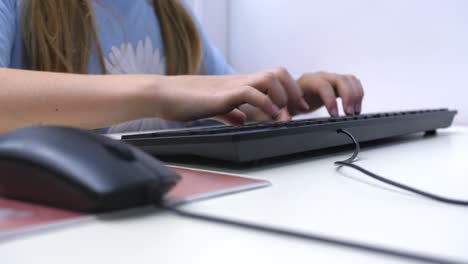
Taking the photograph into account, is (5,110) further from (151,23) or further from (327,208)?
(151,23)

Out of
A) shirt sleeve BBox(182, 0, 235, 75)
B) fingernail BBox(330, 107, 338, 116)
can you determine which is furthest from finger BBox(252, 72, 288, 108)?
shirt sleeve BBox(182, 0, 235, 75)

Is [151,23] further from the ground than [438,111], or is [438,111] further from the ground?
[151,23]

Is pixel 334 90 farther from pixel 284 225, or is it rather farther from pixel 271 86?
pixel 284 225

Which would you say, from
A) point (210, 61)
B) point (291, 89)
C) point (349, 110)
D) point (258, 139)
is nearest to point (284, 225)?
point (258, 139)

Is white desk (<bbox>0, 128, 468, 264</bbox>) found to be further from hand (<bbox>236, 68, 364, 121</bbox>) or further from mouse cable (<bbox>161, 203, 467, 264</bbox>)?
hand (<bbox>236, 68, 364, 121</bbox>)

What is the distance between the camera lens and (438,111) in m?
0.66

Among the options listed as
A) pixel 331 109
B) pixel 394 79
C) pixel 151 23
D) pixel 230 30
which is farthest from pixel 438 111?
pixel 230 30

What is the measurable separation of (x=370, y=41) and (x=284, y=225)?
1.00 meters

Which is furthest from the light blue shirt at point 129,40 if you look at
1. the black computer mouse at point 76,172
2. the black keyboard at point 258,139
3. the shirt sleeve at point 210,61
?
the black computer mouse at point 76,172

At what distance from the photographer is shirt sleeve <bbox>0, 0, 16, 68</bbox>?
2.49ft

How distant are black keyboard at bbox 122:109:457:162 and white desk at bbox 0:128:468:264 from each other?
29 millimetres

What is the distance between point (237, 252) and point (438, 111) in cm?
57

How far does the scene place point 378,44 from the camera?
1.12 metres

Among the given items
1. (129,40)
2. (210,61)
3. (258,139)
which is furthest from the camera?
(210,61)
